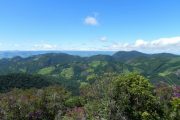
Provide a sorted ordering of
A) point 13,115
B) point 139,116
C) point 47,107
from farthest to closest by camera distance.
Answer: point 47,107 < point 13,115 < point 139,116

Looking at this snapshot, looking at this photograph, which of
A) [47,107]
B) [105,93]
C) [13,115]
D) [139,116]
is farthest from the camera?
[47,107]

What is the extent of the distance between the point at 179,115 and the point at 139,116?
10.5 metres

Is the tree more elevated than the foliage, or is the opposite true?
the tree

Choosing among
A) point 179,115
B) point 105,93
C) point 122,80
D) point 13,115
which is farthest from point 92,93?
point 13,115

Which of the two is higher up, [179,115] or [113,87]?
[113,87]

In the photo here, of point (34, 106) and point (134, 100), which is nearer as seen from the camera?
point (134, 100)

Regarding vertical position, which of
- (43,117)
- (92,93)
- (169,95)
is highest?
(92,93)

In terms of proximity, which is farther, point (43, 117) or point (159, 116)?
point (43, 117)

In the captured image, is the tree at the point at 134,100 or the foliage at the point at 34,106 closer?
the tree at the point at 134,100

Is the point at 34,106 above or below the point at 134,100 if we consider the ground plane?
below

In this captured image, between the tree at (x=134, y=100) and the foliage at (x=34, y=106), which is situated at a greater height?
the tree at (x=134, y=100)

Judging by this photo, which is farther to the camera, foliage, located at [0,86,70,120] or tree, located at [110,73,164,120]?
foliage, located at [0,86,70,120]

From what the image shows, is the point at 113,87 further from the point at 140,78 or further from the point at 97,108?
the point at 140,78

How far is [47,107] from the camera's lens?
377ft
